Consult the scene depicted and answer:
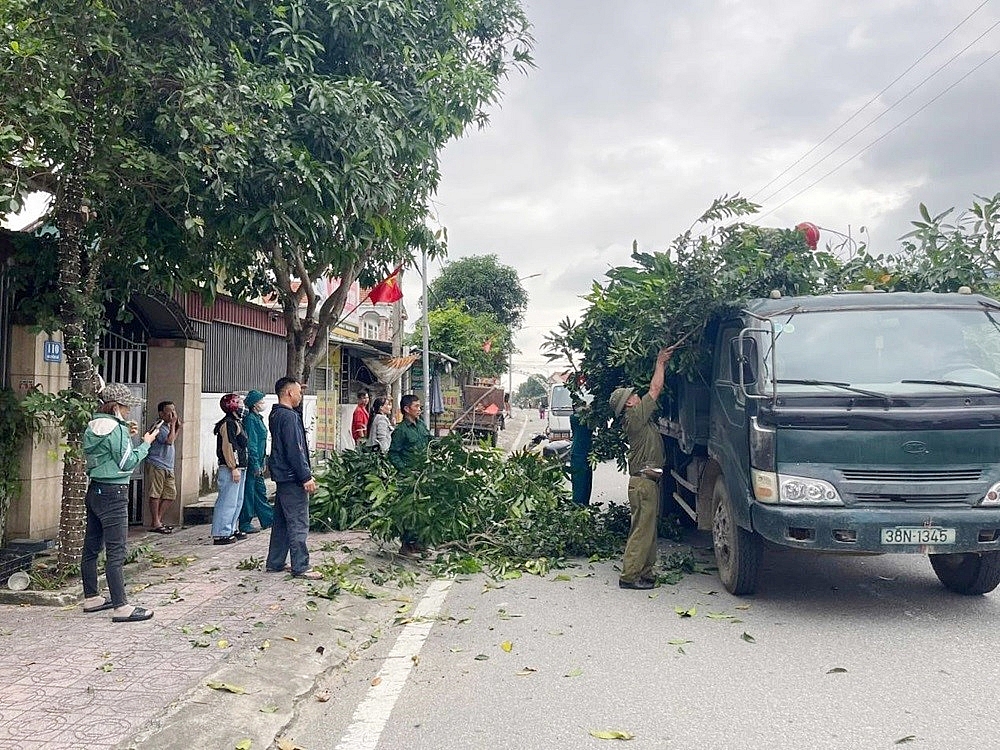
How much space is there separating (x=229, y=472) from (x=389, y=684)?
485 centimetres

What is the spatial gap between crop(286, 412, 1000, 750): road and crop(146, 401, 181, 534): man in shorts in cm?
464

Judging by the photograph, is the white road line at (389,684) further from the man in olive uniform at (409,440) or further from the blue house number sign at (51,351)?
the blue house number sign at (51,351)

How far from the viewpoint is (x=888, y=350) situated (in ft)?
21.0

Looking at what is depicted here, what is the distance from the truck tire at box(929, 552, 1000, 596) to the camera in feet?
21.2

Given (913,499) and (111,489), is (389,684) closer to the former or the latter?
(111,489)

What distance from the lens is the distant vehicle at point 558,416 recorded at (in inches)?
851

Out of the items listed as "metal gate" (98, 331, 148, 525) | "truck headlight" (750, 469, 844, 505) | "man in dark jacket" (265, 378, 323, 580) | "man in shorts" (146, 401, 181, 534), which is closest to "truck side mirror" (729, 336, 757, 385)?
"truck headlight" (750, 469, 844, 505)

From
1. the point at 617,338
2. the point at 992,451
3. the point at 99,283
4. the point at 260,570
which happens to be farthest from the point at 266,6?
the point at 992,451

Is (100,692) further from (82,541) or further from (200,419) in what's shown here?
(200,419)

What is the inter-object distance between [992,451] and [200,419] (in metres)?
9.78

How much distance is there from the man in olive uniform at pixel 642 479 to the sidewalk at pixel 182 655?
1898 millimetres

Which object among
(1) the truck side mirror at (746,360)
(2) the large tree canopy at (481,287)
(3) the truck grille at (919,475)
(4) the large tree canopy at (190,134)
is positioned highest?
(2) the large tree canopy at (481,287)

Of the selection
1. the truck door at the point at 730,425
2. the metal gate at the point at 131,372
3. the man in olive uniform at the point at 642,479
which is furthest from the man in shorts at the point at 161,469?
the truck door at the point at 730,425

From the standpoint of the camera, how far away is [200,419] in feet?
39.7
